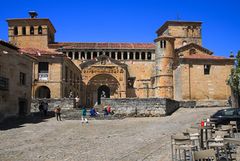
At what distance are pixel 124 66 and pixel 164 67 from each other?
24.6 ft

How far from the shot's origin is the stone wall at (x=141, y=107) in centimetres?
2981

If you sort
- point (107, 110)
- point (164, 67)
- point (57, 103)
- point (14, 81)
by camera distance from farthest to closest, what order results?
point (164, 67)
point (57, 103)
point (107, 110)
point (14, 81)

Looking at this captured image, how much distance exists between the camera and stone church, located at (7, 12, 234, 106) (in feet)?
129

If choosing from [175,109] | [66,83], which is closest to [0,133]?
[175,109]

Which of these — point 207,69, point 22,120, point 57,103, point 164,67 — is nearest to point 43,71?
point 57,103

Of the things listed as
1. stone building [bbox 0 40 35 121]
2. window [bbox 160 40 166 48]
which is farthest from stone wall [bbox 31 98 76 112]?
window [bbox 160 40 166 48]

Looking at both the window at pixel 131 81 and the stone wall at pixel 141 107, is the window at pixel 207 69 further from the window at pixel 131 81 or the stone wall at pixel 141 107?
the window at pixel 131 81

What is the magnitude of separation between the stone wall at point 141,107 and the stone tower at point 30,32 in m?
24.0

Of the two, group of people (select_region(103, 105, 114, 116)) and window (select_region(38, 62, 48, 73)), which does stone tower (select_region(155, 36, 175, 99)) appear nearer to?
window (select_region(38, 62, 48, 73))

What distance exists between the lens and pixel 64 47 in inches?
2013

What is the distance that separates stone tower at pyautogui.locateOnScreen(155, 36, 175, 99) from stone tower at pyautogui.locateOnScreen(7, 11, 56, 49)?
17294 mm

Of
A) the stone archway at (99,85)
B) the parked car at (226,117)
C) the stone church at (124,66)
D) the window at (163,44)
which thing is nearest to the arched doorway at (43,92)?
the stone church at (124,66)

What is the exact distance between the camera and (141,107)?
30.0 metres

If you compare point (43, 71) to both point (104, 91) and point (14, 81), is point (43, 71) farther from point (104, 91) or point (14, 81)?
point (104, 91)
